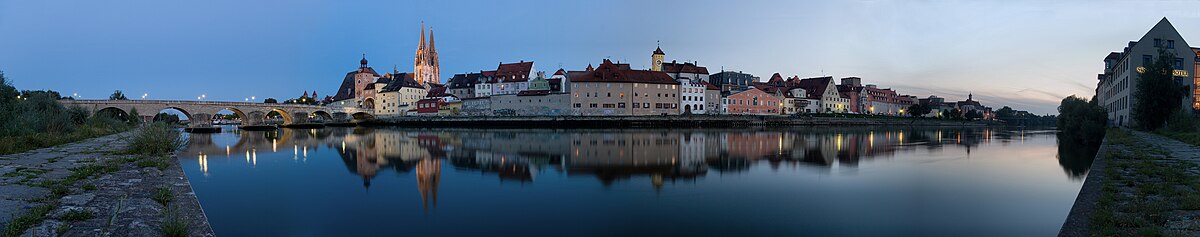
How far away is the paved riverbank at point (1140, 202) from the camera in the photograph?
6.20 metres

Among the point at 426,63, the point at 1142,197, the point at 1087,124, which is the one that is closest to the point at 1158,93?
the point at 1087,124

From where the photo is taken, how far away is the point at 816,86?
305ft

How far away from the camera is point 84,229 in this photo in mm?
6035

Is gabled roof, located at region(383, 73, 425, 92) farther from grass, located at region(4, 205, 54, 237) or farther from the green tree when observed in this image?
grass, located at region(4, 205, 54, 237)

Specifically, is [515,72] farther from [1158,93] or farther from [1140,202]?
[1140,202]

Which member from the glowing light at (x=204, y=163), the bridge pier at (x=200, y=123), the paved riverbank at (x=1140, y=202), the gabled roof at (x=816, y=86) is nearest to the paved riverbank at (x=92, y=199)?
the glowing light at (x=204, y=163)

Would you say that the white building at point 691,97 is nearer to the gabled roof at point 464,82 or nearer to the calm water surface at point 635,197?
the gabled roof at point 464,82

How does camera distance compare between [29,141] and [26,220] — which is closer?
[26,220]

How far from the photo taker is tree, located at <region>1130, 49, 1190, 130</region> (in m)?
31.6

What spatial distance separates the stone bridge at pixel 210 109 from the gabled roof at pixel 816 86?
2766 inches

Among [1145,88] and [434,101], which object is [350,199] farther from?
[434,101]

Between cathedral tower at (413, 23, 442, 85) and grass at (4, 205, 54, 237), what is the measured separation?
112672 millimetres

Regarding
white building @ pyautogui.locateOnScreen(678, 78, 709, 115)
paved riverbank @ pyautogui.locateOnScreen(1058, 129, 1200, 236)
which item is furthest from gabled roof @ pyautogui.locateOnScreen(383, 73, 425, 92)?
paved riverbank @ pyautogui.locateOnScreen(1058, 129, 1200, 236)

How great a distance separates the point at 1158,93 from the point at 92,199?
45596mm
